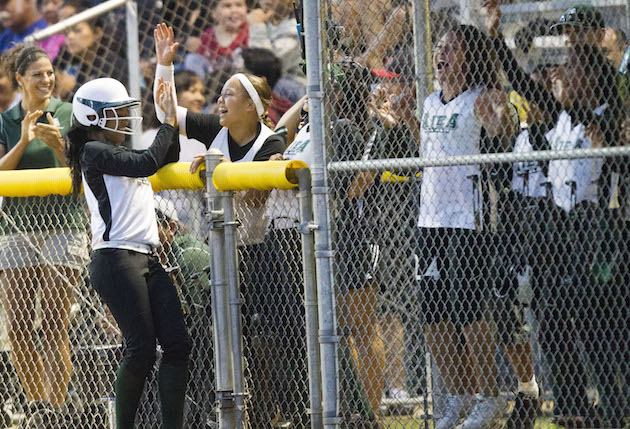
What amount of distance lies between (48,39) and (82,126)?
12.4 ft

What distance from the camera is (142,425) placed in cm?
508

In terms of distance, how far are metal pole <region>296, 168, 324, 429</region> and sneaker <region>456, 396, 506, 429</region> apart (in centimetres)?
70

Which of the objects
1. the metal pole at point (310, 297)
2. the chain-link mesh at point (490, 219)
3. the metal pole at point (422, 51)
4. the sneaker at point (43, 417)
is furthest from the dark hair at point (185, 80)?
the metal pole at point (310, 297)

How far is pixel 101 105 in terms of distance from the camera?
468cm

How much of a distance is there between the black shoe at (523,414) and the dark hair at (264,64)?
4.10 metres

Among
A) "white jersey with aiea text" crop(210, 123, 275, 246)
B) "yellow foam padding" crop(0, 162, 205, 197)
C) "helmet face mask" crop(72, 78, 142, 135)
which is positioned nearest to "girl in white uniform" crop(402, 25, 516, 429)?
"white jersey with aiea text" crop(210, 123, 275, 246)

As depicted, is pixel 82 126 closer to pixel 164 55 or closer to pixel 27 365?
pixel 164 55

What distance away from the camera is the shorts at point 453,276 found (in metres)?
4.65

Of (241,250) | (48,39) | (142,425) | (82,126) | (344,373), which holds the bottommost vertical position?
(142,425)

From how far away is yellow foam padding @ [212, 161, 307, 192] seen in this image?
459 centimetres

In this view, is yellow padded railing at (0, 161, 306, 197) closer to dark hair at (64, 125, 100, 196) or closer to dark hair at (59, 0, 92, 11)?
dark hair at (64, 125, 100, 196)

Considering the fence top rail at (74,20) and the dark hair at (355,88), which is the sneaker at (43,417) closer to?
the dark hair at (355,88)

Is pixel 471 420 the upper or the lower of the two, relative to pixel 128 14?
lower

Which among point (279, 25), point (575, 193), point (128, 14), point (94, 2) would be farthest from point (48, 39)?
point (575, 193)
